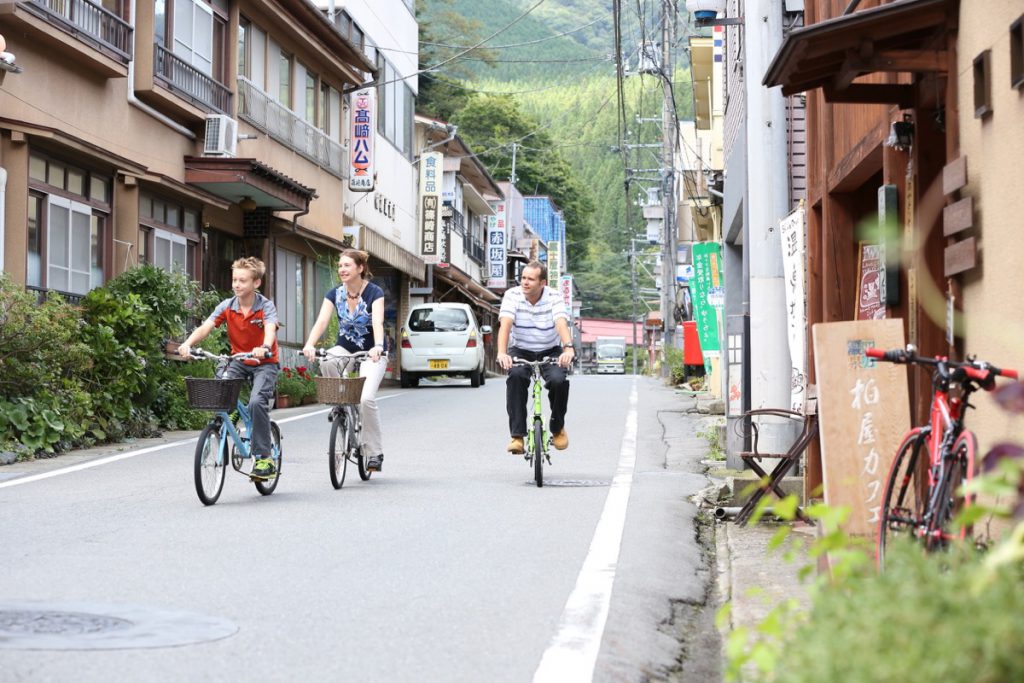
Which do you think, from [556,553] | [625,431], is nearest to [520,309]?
[556,553]

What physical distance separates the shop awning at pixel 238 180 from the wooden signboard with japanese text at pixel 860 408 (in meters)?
17.2

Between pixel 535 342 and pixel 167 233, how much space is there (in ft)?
38.9

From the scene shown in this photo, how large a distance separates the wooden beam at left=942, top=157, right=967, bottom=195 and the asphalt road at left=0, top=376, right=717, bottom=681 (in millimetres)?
2365

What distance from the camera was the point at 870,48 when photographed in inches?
261

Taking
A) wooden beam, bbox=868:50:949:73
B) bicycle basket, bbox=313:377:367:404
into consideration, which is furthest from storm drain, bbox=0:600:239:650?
bicycle basket, bbox=313:377:367:404

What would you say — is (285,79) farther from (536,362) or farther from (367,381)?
(367,381)

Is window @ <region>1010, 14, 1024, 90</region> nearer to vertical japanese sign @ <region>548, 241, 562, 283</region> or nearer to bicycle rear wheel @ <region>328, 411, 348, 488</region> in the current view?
bicycle rear wheel @ <region>328, 411, 348, 488</region>

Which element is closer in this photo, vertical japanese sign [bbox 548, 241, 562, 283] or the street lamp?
the street lamp

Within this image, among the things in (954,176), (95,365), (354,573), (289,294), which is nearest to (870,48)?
(954,176)

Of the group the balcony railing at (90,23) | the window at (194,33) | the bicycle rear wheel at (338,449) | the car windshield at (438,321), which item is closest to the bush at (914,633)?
the bicycle rear wheel at (338,449)

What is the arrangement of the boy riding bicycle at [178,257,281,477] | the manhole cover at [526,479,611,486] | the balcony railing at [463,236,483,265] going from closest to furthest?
1. the boy riding bicycle at [178,257,281,477]
2. the manhole cover at [526,479,611,486]
3. the balcony railing at [463,236,483,265]

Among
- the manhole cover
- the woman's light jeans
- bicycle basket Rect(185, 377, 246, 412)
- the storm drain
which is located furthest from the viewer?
the manhole cover

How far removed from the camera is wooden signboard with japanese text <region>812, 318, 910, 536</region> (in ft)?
19.1

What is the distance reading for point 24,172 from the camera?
1628cm
